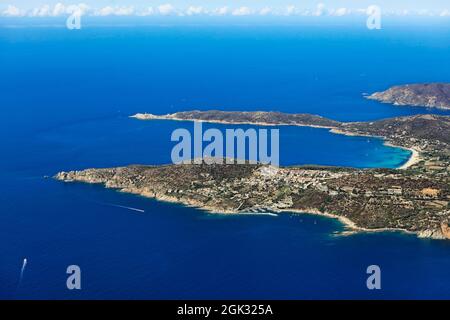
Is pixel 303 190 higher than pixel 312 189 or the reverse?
the reverse

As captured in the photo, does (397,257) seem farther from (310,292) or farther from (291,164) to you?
(291,164)

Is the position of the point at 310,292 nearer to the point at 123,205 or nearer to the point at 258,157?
the point at 123,205

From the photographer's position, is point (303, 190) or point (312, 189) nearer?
point (312, 189)

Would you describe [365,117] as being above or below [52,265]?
above

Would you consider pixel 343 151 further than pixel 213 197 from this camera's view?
Yes

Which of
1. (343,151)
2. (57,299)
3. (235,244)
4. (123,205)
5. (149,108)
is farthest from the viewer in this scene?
(149,108)

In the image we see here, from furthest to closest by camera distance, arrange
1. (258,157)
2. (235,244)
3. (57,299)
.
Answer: (258,157), (235,244), (57,299)

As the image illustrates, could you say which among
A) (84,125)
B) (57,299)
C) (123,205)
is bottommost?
(57,299)

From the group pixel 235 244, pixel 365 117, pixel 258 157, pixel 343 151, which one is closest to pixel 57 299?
pixel 235 244
